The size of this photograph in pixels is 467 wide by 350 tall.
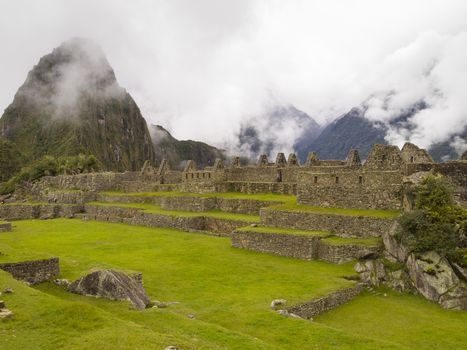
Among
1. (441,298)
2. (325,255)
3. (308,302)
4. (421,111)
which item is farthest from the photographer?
(421,111)

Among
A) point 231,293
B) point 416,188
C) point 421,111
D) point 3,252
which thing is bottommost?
point 231,293

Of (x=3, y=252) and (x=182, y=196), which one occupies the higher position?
(x=182, y=196)

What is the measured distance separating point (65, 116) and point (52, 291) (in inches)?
7784

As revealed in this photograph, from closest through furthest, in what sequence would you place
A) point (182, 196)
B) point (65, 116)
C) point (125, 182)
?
1. point (182, 196)
2. point (125, 182)
3. point (65, 116)

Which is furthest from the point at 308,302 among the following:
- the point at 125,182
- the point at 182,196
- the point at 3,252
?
the point at 125,182

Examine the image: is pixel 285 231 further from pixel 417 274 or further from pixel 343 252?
pixel 417 274

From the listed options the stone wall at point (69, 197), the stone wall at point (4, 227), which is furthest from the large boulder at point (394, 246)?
the stone wall at point (69, 197)

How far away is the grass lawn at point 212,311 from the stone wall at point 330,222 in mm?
2340

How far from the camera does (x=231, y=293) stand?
1464 centimetres

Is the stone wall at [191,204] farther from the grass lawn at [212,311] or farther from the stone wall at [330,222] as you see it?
the stone wall at [330,222]

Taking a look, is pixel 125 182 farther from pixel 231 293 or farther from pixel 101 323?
pixel 101 323

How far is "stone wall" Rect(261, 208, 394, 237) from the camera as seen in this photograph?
19266 mm

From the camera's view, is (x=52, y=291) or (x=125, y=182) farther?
(x=125, y=182)

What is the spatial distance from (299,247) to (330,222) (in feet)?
6.75
